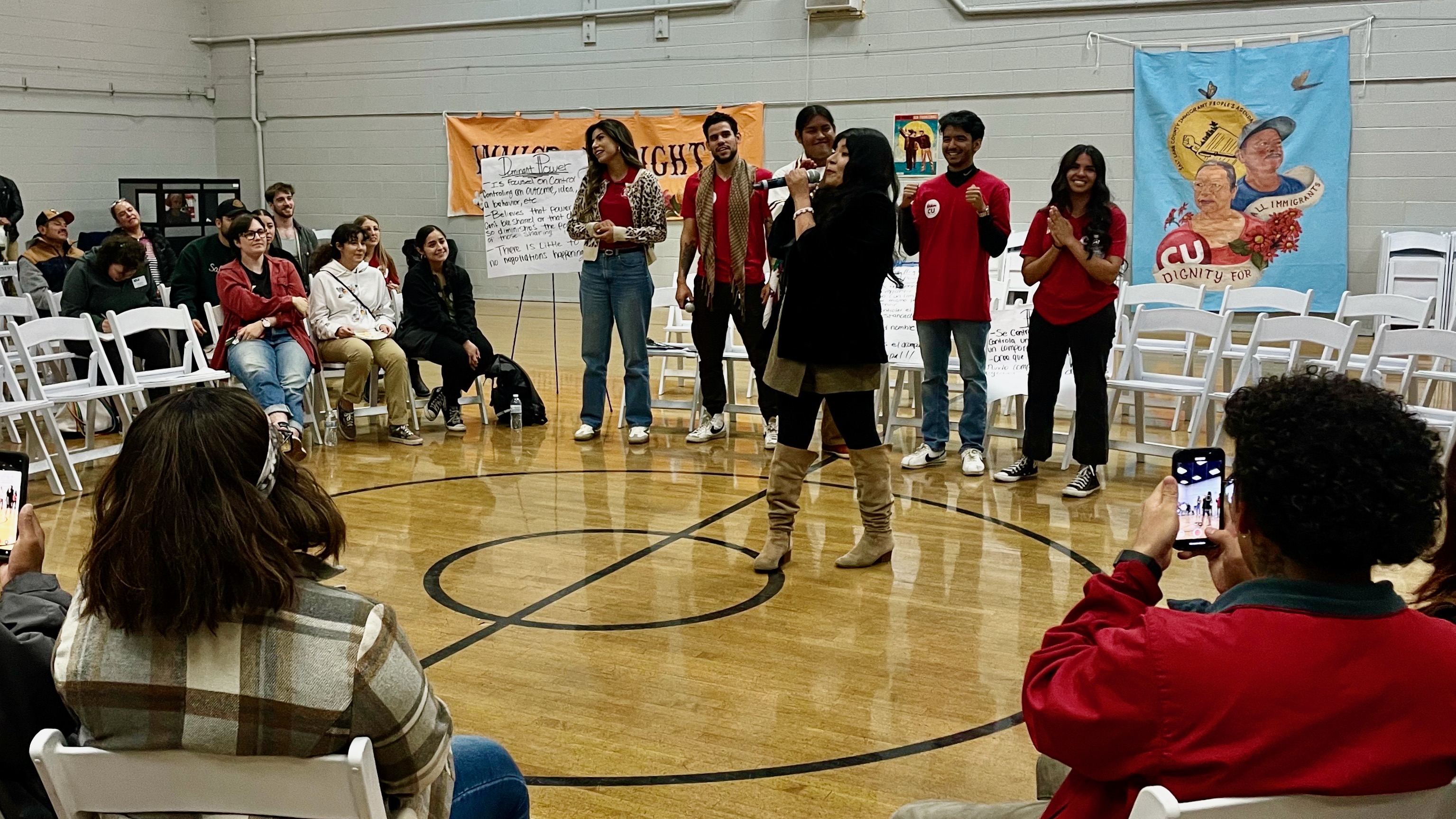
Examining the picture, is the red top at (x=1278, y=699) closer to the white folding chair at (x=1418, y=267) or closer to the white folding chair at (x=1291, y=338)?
the white folding chair at (x=1291, y=338)

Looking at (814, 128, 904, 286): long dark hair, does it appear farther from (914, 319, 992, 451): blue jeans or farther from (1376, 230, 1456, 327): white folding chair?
(1376, 230, 1456, 327): white folding chair

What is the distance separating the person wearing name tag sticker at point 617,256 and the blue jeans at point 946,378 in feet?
4.93

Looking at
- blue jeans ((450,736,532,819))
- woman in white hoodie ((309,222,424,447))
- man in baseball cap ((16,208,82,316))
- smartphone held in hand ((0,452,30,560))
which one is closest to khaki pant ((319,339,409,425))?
woman in white hoodie ((309,222,424,447))

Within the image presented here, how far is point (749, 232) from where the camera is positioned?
612 centimetres

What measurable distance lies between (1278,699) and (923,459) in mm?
4634

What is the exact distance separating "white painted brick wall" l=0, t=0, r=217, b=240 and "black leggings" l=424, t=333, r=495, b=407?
24.8 ft

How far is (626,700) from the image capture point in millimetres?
3178

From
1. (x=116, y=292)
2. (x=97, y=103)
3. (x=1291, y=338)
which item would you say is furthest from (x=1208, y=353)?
(x=97, y=103)

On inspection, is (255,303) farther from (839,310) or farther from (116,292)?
(839,310)

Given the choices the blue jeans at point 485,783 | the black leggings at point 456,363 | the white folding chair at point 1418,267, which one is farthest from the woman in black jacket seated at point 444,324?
the white folding chair at point 1418,267

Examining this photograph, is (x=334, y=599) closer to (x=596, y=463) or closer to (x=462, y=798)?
(x=462, y=798)

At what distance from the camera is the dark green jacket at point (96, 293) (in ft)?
23.0

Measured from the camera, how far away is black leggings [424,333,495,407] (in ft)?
22.8

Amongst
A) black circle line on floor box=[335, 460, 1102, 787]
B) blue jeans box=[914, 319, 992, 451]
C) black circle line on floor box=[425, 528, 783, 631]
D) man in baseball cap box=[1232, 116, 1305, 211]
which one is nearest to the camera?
black circle line on floor box=[335, 460, 1102, 787]
